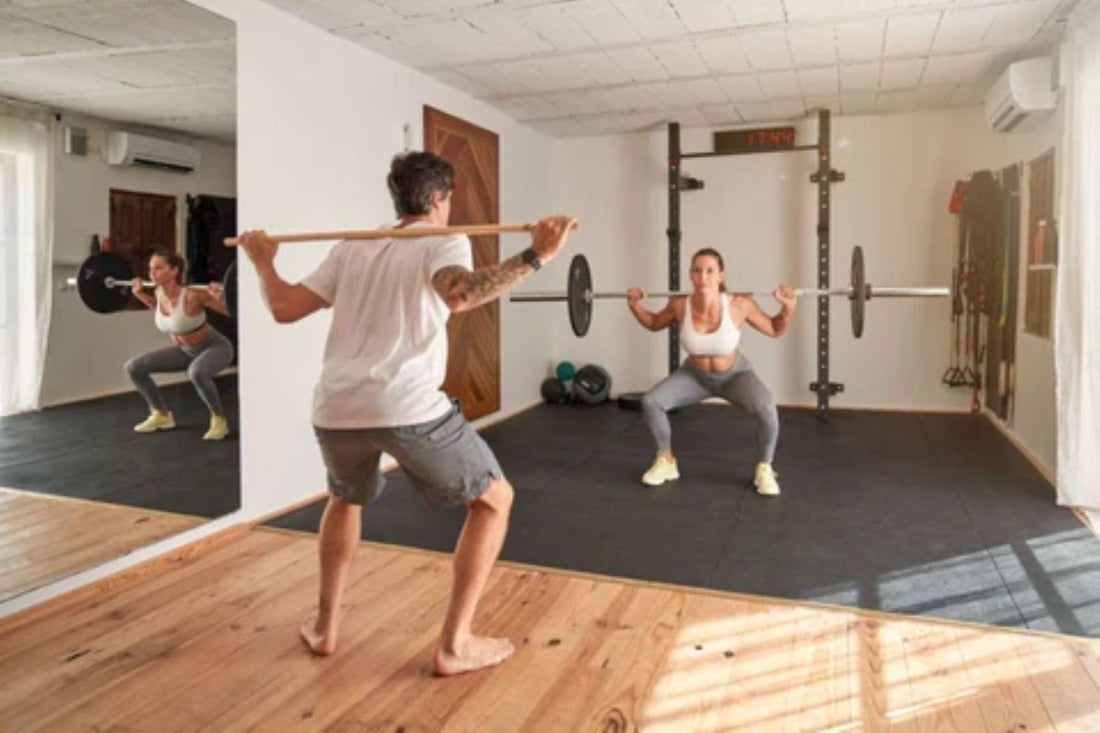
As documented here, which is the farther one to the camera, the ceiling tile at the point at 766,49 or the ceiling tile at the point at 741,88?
the ceiling tile at the point at 741,88

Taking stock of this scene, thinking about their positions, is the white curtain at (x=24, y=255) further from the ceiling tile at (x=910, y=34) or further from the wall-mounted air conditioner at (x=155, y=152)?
the ceiling tile at (x=910, y=34)

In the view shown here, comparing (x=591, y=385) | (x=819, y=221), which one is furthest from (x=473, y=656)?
(x=819, y=221)

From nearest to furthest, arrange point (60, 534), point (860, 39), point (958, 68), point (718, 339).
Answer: point (60, 534) → point (718, 339) → point (860, 39) → point (958, 68)

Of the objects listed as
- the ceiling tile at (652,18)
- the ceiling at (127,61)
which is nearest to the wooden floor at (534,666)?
the ceiling at (127,61)

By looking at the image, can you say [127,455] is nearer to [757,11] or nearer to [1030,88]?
[757,11]

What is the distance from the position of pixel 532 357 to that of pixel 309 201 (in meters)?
2.84

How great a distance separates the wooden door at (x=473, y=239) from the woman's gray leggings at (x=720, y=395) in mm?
1398

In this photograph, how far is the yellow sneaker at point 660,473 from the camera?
3.73 metres

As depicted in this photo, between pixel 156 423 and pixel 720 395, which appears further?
pixel 720 395

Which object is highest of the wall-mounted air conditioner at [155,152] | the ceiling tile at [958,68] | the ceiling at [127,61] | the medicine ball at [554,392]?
the ceiling tile at [958,68]

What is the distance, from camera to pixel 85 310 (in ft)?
8.36

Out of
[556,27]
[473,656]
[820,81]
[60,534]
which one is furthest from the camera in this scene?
[820,81]

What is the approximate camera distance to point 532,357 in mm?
6078

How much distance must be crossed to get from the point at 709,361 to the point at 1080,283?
1489mm
